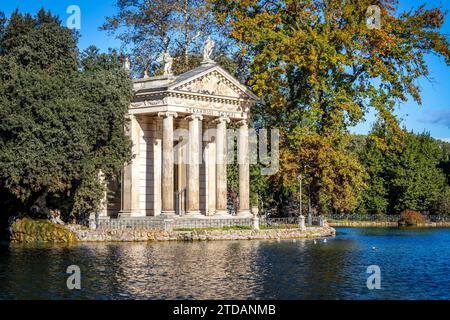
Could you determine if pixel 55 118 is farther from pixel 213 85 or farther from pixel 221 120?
pixel 221 120

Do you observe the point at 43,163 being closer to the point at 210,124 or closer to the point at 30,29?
the point at 30,29

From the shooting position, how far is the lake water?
22.9 m

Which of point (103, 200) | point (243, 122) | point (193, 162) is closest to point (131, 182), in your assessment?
point (103, 200)

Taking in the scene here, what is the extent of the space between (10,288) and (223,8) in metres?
38.6

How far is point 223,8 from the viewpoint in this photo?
2286 inches

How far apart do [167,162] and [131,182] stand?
3.79 meters

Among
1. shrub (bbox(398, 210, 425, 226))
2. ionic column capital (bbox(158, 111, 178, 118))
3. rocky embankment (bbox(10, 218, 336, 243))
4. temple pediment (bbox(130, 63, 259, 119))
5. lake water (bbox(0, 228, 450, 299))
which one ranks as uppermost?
temple pediment (bbox(130, 63, 259, 119))

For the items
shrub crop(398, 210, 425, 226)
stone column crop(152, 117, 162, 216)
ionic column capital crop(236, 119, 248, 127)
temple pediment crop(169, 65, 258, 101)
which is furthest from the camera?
shrub crop(398, 210, 425, 226)

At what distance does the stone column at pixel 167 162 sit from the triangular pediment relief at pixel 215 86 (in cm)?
214

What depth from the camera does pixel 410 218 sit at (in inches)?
3329

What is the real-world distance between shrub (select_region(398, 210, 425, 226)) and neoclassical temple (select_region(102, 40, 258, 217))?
3395cm

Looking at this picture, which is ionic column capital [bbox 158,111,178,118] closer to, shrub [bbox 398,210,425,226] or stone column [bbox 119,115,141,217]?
stone column [bbox 119,115,141,217]

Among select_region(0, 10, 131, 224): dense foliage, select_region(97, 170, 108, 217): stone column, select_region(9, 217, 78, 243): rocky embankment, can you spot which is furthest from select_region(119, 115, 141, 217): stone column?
select_region(9, 217, 78, 243): rocky embankment

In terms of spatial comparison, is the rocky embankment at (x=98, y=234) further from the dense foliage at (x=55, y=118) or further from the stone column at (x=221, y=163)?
the stone column at (x=221, y=163)
